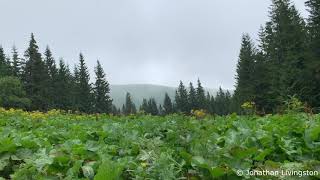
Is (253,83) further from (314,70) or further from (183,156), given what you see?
(183,156)

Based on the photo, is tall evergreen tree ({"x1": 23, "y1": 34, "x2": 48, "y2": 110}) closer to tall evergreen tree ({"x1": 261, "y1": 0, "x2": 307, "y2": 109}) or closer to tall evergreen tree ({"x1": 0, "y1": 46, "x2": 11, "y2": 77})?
tall evergreen tree ({"x1": 0, "y1": 46, "x2": 11, "y2": 77})

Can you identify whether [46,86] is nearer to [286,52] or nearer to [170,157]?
[286,52]

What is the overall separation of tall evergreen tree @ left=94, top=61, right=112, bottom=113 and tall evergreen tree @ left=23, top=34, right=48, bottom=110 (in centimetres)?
1824

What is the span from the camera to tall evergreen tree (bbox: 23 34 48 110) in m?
67.7

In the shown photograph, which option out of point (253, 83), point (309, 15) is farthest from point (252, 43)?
point (309, 15)

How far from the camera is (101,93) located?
292ft

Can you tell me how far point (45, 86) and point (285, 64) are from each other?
127 feet

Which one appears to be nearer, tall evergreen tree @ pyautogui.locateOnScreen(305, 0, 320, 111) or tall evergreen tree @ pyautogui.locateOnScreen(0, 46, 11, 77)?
tall evergreen tree @ pyautogui.locateOnScreen(305, 0, 320, 111)

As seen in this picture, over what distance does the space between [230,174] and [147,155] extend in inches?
25.8

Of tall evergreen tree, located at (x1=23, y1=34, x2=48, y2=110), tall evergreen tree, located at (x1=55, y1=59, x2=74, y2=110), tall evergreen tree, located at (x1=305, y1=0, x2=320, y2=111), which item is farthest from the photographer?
tall evergreen tree, located at (x1=55, y1=59, x2=74, y2=110)

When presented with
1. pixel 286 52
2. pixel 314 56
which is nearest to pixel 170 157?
pixel 314 56

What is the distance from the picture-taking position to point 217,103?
409 feet

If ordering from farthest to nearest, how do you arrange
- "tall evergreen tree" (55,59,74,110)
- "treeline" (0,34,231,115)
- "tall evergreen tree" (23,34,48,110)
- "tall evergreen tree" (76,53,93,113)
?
"tall evergreen tree" (76,53,93,113)
"tall evergreen tree" (55,59,74,110)
"tall evergreen tree" (23,34,48,110)
"treeline" (0,34,231,115)

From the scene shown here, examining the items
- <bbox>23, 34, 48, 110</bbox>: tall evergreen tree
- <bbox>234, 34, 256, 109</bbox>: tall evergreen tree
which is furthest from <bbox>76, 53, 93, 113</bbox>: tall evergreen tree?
<bbox>234, 34, 256, 109</bbox>: tall evergreen tree
